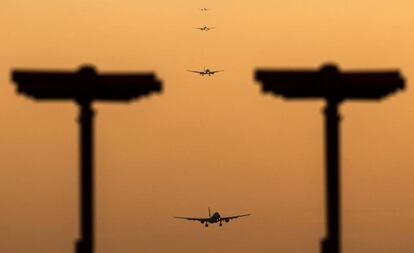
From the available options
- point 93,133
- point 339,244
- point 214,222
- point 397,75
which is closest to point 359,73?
point 397,75

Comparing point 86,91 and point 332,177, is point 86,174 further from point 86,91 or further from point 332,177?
point 332,177

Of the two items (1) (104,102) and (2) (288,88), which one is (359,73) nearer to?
(2) (288,88)

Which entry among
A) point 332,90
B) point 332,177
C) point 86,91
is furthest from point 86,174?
point 332,90

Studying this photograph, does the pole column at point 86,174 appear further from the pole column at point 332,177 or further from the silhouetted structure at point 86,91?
the pole column at point 332,177

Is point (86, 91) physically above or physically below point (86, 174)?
above

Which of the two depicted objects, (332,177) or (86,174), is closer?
(332,177)

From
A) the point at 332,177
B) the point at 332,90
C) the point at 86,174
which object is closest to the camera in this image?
the point at 332,90

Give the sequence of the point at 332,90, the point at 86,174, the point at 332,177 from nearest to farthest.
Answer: the point at 332,90
the point at 332,177
the point at 86,174
